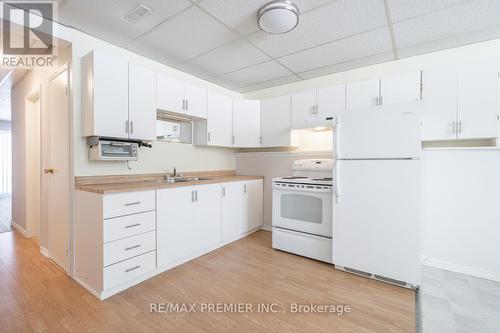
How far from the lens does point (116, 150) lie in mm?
2334

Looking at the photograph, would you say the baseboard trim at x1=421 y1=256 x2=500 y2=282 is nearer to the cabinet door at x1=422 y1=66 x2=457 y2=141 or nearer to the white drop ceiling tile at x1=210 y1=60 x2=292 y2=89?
the cabinet door at x1=422 y1=66 x2=457 y2=141

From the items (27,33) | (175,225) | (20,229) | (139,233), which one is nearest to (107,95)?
(27,33)

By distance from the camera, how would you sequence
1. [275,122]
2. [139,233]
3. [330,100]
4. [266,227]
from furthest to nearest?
[266,227] → [275,122] → [330,100] → [139,233]

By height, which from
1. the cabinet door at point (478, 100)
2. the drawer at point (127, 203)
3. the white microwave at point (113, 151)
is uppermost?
the cabinet door at point (478, 100)

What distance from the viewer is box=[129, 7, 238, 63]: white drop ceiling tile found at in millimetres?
2100

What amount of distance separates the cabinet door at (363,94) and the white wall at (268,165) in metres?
0.90

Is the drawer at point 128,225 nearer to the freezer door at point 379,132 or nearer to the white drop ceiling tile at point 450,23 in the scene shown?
the freezer door at point 379,132

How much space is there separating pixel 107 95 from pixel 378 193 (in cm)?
280

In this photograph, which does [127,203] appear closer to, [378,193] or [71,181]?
[71,181]

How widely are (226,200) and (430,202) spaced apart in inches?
96.1

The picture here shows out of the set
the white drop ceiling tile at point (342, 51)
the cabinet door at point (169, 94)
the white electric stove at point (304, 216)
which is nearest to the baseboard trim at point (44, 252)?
the cabinet door at point (169, 94)

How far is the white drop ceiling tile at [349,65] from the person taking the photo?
2.82 m

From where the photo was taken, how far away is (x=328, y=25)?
217cm

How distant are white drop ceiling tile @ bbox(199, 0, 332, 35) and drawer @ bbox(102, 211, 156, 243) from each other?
6.34ft
